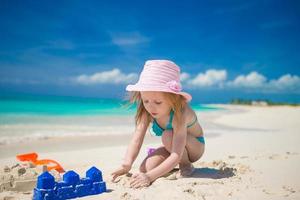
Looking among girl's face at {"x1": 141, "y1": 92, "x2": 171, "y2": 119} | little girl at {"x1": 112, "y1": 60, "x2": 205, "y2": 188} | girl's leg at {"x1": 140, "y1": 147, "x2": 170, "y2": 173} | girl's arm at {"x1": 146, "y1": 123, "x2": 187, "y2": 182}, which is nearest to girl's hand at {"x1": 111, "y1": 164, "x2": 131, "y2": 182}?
little girl at {"x1": 112, "y1": 60, "x2": 205, "y2": 188}

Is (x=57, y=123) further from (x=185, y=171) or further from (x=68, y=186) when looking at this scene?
(x=68, y=186)

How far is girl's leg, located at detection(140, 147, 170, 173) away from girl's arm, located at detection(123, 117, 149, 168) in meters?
0.13

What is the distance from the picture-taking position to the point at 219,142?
630cm

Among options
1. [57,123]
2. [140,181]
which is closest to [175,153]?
[140,181]

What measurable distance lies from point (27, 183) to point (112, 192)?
0.73 metres

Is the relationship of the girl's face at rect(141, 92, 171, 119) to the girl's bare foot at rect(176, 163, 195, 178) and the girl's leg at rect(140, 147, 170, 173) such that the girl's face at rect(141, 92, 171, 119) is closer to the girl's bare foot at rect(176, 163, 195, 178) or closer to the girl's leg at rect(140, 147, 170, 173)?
the girl's leg at rect(140, 147, 170, 173)

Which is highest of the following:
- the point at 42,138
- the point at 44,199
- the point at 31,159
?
the point at 42,138

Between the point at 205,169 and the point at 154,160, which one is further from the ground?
the point at 154,160

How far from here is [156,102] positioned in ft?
9.68

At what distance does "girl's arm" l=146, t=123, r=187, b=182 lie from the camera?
116 inches

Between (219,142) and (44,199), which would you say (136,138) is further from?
(219,142)

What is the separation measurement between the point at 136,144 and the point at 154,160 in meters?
0.24

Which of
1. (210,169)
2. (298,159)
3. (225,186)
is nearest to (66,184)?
(225,186)

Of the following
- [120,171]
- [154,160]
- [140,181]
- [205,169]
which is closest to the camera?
[140,181]
